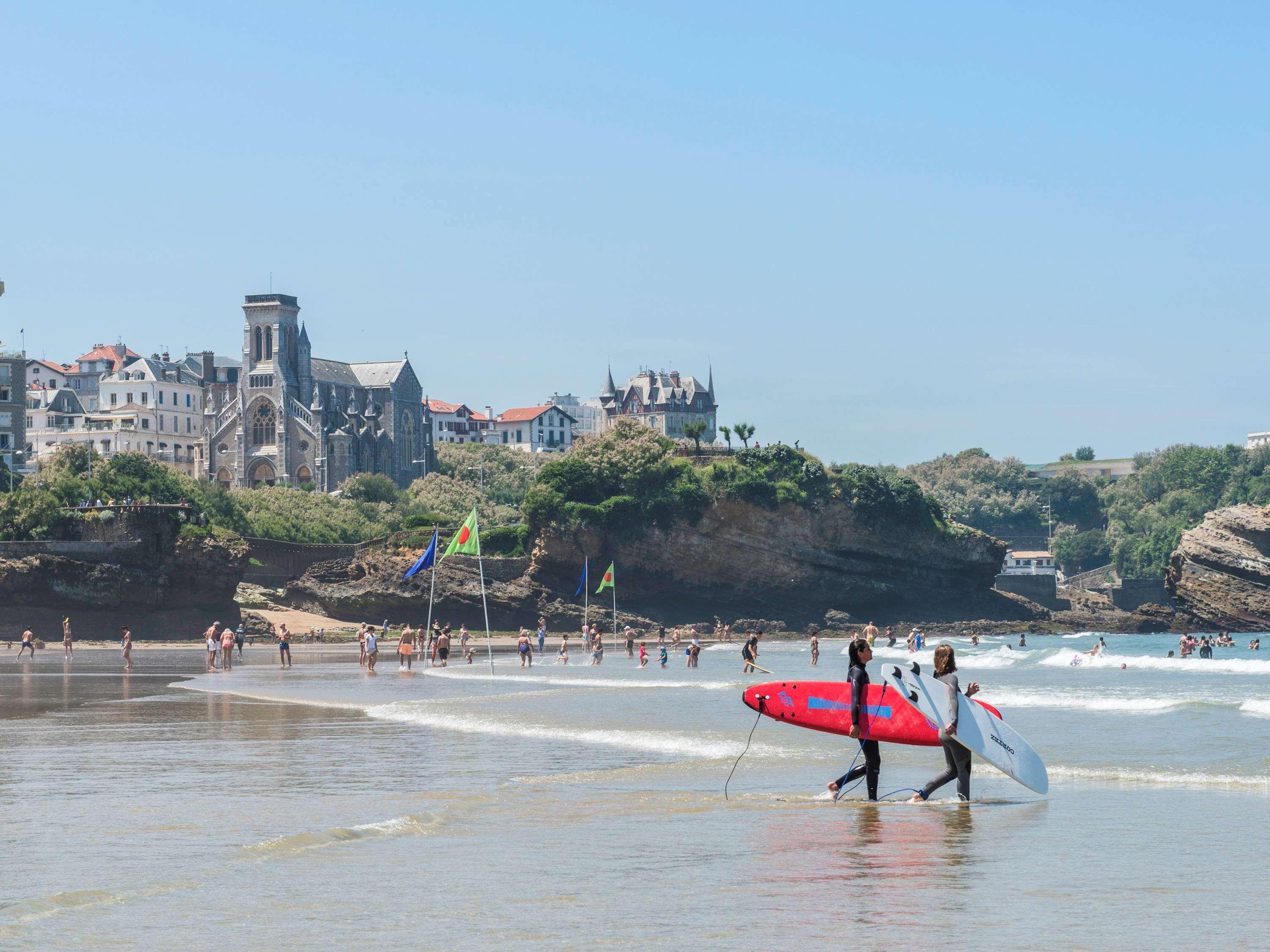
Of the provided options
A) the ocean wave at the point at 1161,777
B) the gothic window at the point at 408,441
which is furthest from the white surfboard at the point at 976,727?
the gothic window at the point at 408,441

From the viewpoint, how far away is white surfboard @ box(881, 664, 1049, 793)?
16938 mm

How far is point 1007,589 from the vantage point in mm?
132250

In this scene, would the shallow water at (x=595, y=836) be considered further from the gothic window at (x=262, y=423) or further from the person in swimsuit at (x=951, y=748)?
the gothic window at (x=262, y=423)

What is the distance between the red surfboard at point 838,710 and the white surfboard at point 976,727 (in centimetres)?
50

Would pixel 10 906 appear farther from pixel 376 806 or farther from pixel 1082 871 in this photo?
pixel 1082 871

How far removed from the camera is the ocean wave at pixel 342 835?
13.7 m

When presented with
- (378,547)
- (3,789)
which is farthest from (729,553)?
(3,789)

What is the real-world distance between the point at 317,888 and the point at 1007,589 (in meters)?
127

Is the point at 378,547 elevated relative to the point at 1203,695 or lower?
elevated

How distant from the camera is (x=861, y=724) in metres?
16.5

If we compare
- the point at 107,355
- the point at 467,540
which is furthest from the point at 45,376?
the point at 467,540

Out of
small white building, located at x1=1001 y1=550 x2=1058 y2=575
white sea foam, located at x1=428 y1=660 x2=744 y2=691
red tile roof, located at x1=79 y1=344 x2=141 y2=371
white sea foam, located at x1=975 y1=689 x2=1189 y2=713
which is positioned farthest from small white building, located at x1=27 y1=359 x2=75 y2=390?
white sea foam, located at x1=975 y1=689 x2=1189 y2=713

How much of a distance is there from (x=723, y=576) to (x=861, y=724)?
92.4m

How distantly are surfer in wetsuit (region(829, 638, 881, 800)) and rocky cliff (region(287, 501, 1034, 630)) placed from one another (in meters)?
82.1
